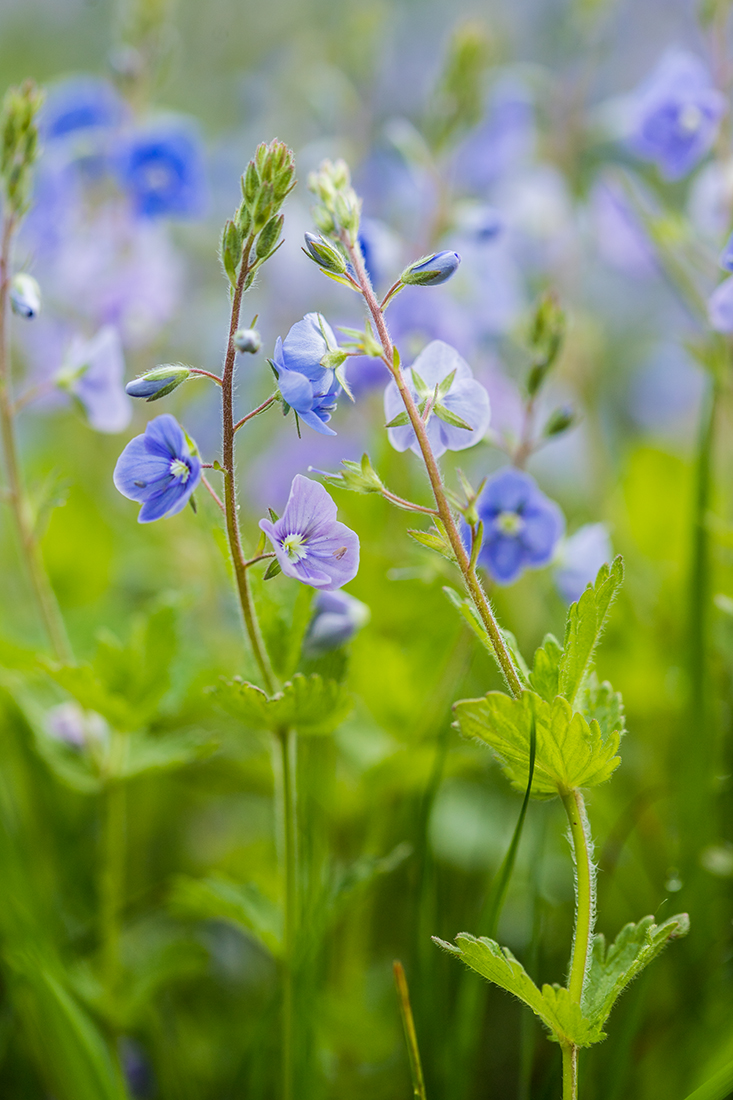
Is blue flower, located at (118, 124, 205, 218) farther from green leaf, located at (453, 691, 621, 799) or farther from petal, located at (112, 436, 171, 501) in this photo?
green leaf, located at (453, 691, 621, 799)

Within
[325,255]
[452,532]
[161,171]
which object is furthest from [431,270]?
[161,171]

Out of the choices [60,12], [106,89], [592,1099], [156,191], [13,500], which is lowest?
[592,1099]

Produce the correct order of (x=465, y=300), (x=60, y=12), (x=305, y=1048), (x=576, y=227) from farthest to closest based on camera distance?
(x=60, y=12) → (x=576, y=227) → (x=465, y=300) → (x=305, y=1048)

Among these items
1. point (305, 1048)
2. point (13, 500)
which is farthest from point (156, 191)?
point (305, 1048)

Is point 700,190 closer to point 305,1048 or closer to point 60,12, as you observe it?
point 305,1048

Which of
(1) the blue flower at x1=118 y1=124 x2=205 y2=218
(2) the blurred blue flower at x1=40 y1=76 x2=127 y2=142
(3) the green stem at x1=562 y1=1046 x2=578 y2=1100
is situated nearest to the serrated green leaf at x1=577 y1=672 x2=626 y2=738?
(3) the green stem at x1=562 y1=1046 x2=578 y2=1100

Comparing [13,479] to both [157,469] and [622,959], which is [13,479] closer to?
[157,469]

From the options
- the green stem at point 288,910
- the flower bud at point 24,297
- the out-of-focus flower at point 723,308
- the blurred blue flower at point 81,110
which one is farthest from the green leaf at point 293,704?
the blurred blue flower at point 81,110

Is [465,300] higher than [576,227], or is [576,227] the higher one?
[576,227]
